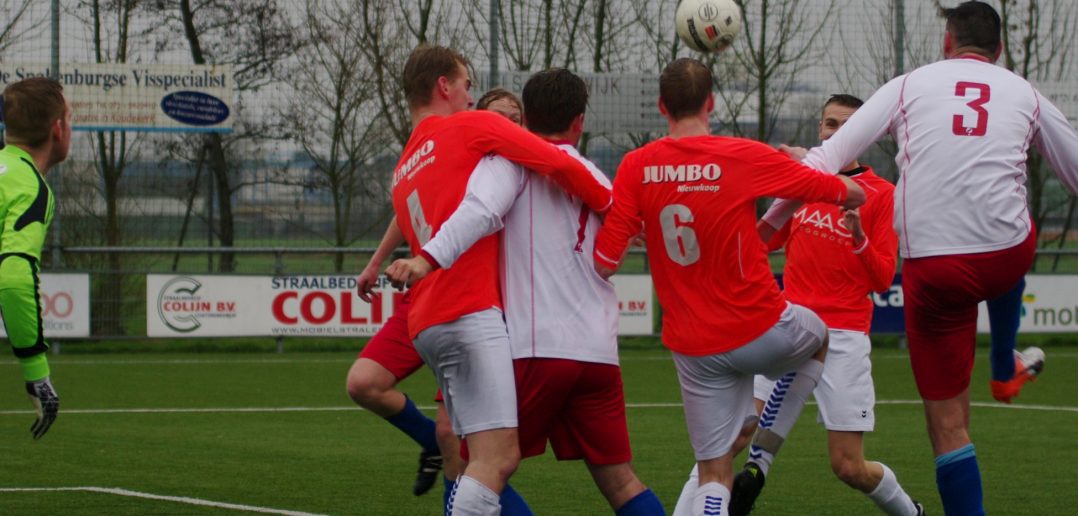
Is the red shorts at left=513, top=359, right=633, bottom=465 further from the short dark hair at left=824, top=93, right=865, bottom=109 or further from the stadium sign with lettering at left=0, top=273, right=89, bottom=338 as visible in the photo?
the stadium sign with lettering at left=0, top=273, right=89, bottom=338

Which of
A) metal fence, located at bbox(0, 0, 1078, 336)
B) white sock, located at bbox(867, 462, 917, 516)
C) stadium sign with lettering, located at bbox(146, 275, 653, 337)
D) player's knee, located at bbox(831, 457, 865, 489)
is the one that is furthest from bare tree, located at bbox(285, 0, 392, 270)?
white sock, located at bbox(867, 462, 917, 516)

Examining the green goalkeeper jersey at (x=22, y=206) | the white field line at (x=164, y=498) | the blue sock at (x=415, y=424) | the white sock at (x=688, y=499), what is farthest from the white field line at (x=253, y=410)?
the green goalkeeper jersey at (x=22, y=206)

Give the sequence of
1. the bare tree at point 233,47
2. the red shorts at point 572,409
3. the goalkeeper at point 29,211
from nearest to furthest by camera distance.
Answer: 1. the red shorts at point 572,409
2. the goalkeeper at point 29,211
3. the bare tree at point 233,47

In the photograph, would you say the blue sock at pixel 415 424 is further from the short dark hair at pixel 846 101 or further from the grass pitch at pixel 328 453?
the short dark hair at pixel 846 101

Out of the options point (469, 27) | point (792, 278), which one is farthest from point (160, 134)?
point (792, 278)

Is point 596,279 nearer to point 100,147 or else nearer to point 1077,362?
point 1077,362

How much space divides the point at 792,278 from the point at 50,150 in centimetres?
368

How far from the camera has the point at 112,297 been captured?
712 inches

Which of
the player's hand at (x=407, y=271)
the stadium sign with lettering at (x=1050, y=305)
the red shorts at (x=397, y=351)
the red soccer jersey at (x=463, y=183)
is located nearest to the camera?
the player's hand at (x=407, y=271)

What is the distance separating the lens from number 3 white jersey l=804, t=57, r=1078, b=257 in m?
5.37

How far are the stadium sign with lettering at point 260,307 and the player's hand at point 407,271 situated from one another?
42.7 feet

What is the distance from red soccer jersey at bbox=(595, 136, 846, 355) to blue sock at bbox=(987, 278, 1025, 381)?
972mm

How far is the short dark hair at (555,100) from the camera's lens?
5.38m

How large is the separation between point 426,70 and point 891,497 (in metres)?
3.07
